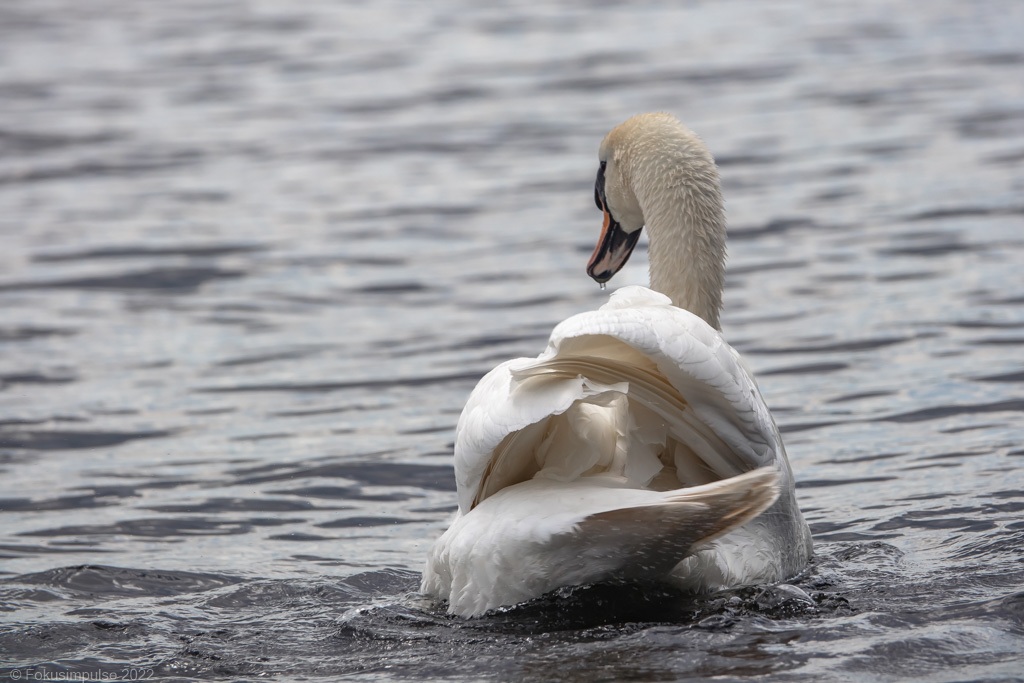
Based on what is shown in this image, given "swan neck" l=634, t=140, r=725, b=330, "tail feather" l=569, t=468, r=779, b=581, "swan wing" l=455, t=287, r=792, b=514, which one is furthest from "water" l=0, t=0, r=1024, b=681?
"swan neck" l=634, t=140, r=725, b=330

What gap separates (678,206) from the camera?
5785mm

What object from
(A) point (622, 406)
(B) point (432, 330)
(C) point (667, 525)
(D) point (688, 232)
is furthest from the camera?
(B) point (432, 330)

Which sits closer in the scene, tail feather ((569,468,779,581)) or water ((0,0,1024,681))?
tail feather ((569,468,779,581))

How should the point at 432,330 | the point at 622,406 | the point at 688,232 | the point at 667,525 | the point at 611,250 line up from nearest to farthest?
the point at 667,525 → the point at 622,406 → the point at 688,232 → the point at 611,250 → the point at 432,330

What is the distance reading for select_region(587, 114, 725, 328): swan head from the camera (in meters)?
5.70

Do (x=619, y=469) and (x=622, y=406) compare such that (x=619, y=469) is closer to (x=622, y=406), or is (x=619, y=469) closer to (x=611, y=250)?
(x=622, y=406)

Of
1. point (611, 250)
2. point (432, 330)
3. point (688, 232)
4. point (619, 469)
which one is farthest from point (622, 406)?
point (432, 330)

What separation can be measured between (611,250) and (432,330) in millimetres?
2965

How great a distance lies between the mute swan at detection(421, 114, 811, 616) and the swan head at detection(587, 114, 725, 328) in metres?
0.96

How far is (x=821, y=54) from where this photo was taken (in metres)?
19.0

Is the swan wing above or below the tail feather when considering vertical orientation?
above

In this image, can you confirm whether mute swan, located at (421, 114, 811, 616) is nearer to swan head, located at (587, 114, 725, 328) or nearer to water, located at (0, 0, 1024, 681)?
water, located at (0, 0, 1024, 681)

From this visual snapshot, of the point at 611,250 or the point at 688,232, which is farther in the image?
the point at 611,250

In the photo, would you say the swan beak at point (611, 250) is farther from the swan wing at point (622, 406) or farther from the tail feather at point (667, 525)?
the tail feather at point (667, 525)
